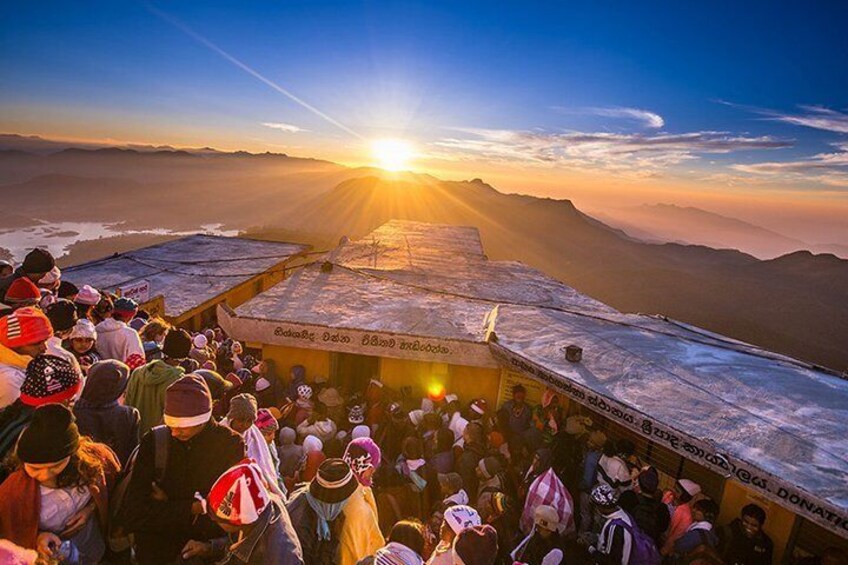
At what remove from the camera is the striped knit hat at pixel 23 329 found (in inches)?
153

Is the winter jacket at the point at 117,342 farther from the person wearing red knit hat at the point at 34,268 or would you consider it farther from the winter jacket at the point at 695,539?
the winter jacket at the point at 695,539

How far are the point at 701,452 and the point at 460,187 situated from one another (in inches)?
5553

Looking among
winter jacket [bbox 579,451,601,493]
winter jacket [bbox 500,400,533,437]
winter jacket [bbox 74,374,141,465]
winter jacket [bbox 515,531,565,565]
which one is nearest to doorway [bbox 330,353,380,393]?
winter jacket [bbox 500,400,533,437]

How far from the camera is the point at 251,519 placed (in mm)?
2707

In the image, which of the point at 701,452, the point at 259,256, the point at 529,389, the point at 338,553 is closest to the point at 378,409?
the point at 529,389

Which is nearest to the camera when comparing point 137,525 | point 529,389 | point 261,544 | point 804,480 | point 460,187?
point 261,544

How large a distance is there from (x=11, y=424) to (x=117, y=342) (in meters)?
2.72

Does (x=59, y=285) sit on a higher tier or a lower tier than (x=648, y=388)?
higher

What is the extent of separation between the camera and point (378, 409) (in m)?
7.60

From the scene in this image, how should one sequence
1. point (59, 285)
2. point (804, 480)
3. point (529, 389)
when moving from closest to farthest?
point (804, 480) → point (59, 285) → point (529, 389)

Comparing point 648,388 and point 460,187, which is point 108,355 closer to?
point 648,388

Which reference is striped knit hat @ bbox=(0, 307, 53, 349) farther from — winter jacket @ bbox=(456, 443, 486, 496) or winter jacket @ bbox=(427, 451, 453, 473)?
winter jacket @ bbox=(456, 443, 486, 496)

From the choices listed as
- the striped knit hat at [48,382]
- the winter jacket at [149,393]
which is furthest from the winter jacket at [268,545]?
the winter jacket at [149,393]

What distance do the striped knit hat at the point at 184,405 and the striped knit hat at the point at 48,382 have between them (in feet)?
2.77
